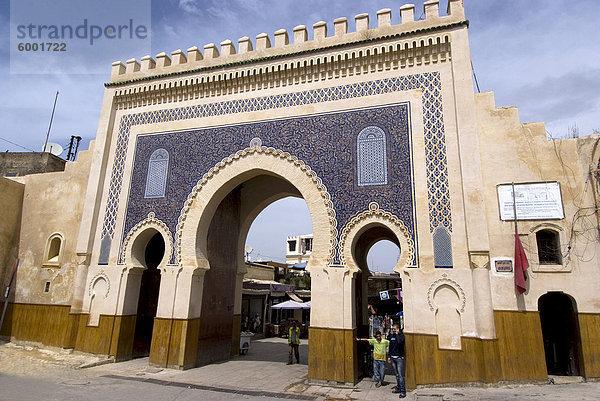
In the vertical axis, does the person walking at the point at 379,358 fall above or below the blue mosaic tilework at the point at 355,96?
below

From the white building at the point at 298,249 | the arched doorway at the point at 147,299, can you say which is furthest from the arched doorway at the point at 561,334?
the white building at the point at 298,249

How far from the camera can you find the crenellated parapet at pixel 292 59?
7965 millimetres

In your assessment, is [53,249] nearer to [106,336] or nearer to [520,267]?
[106,336]

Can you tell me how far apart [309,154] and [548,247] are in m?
4.70

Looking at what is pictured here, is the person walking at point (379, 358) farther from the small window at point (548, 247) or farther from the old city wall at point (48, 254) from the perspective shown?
the old city wall at point (48, 254)

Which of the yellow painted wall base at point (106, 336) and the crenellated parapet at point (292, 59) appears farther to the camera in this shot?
the yellow painted wall base at point (106, 336)

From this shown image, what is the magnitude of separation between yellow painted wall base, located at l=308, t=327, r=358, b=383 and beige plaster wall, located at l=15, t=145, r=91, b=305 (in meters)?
6.15

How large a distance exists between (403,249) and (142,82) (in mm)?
7617

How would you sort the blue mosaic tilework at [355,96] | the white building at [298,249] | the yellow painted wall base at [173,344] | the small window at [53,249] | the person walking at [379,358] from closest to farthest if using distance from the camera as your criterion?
the person walking at [379,358]
the blue mosaic tilework at [355,96]
the yellow painted wall base at [173,344]
the small window at [53,249]
the white building at [298,249]

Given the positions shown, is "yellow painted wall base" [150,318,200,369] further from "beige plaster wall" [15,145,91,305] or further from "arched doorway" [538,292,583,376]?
"arched doorway" [538,292,583,376]

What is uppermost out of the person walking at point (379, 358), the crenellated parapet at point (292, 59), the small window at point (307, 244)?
the small window at point (307, 244)

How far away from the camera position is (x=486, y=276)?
21.6 feet

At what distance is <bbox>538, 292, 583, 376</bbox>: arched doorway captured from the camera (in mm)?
6574

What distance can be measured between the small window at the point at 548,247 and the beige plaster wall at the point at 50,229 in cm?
996
